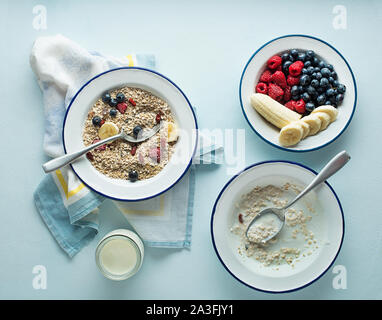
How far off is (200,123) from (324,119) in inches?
17.8

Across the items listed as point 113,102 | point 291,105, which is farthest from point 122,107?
point 291,105

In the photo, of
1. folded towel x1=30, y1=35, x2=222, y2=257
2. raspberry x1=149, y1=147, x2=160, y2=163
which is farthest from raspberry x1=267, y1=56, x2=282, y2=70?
raspberry x1=149, y1=147, x2=160, y2=163

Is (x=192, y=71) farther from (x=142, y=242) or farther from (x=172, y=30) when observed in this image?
(x=142, y=242)

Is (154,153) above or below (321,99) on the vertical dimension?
below

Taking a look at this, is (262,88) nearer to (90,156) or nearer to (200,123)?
(200,123)

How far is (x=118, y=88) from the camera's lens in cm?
147

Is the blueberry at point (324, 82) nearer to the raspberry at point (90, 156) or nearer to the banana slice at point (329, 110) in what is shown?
the banana slice at point (329, 110)

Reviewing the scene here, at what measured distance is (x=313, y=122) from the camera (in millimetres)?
1408

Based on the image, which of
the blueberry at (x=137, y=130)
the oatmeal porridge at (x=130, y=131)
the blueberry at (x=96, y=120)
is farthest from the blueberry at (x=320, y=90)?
the blueberry at (x=96, y=120)

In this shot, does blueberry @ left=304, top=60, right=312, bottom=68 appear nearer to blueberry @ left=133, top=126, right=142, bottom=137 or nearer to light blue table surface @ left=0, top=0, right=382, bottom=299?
light blue table surface @ left=0, top=0, right=382, bottom=299

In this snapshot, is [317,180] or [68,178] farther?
[68,178]

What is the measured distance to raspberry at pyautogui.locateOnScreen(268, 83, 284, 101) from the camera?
1449mm

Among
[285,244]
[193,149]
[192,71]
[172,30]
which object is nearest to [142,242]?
[193,149]

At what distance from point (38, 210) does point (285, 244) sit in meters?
0.95
